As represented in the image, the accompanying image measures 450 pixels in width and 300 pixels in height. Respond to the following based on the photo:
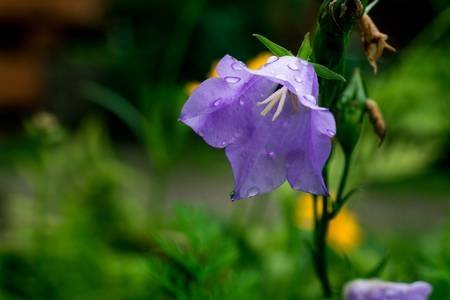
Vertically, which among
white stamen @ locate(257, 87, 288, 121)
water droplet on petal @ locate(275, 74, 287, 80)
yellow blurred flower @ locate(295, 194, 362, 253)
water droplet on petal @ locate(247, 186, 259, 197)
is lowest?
yellow blurred flower @ locate(295, 194, 362, 253)

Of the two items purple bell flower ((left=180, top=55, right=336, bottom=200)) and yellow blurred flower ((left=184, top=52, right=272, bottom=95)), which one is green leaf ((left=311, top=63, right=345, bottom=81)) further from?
yellow blurred flower ((left=184, top=52, right=272, bottom=95))

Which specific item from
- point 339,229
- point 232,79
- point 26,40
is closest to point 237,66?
point 232,79

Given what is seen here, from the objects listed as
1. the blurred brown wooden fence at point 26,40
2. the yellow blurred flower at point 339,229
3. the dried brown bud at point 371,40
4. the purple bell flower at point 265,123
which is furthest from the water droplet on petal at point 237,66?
the blurred brown wooden fence at point 26,40

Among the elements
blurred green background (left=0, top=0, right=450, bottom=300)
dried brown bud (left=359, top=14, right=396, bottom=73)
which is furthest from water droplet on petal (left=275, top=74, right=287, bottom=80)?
blurred green background (left=0, top=0, right=450, bottom=300)

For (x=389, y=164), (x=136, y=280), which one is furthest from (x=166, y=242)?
(x=389, y=164)

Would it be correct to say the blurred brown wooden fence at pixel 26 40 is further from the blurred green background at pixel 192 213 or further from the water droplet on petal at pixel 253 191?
the water droplet on petal at pixel 253 191
